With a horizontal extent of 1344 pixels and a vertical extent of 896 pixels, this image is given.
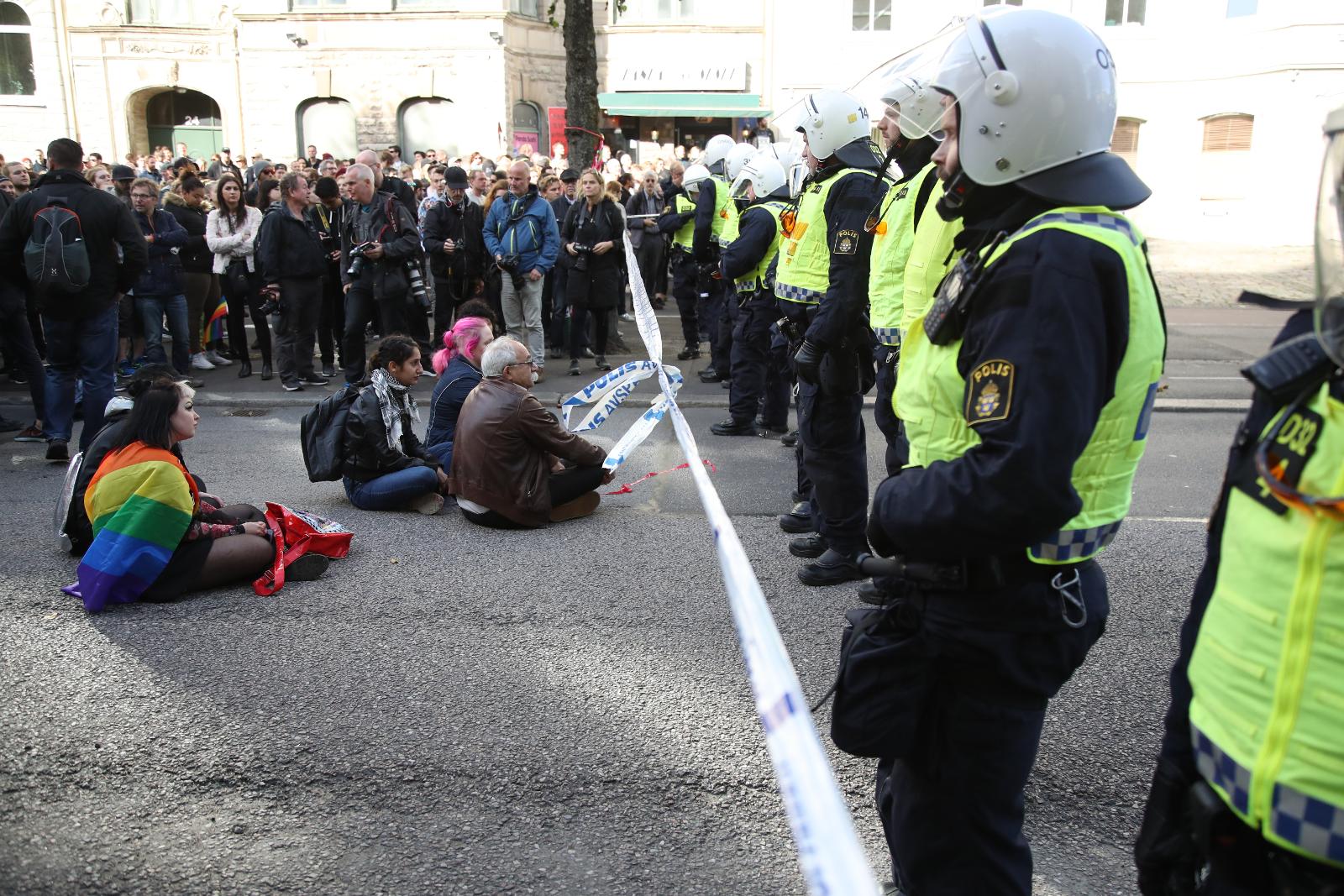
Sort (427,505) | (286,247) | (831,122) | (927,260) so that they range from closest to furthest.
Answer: (927,260), (831,122), (427,505), (286,247)

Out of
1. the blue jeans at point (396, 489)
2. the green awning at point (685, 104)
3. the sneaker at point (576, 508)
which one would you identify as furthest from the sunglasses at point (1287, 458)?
the green awning at point (685, 104)

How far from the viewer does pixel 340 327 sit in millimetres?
11305

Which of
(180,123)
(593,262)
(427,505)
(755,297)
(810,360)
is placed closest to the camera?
(810,360)

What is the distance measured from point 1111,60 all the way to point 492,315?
6.19 metres

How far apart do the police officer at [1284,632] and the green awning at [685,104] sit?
27342 millimetres

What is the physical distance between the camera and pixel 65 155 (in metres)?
7.32

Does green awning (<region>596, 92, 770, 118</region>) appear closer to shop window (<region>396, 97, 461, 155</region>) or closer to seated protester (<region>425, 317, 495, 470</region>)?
shop window (<region>396, 97, 461, 155</region>)

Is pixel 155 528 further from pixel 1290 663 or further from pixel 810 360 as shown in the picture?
pixel 1290 663

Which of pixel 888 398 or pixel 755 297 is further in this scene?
pixel 755 297

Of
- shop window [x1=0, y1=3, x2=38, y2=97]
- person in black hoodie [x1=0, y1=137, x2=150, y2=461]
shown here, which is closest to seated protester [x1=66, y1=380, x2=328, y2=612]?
person in black hoodie [x1=0, y1=137, x2=150, y2=461]

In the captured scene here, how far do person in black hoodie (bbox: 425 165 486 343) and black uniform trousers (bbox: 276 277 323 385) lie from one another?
4.44 ft

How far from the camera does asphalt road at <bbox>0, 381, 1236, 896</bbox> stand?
298 cm

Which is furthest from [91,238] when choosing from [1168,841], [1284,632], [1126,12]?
[1126,12]

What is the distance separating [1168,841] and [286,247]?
9.66 m
